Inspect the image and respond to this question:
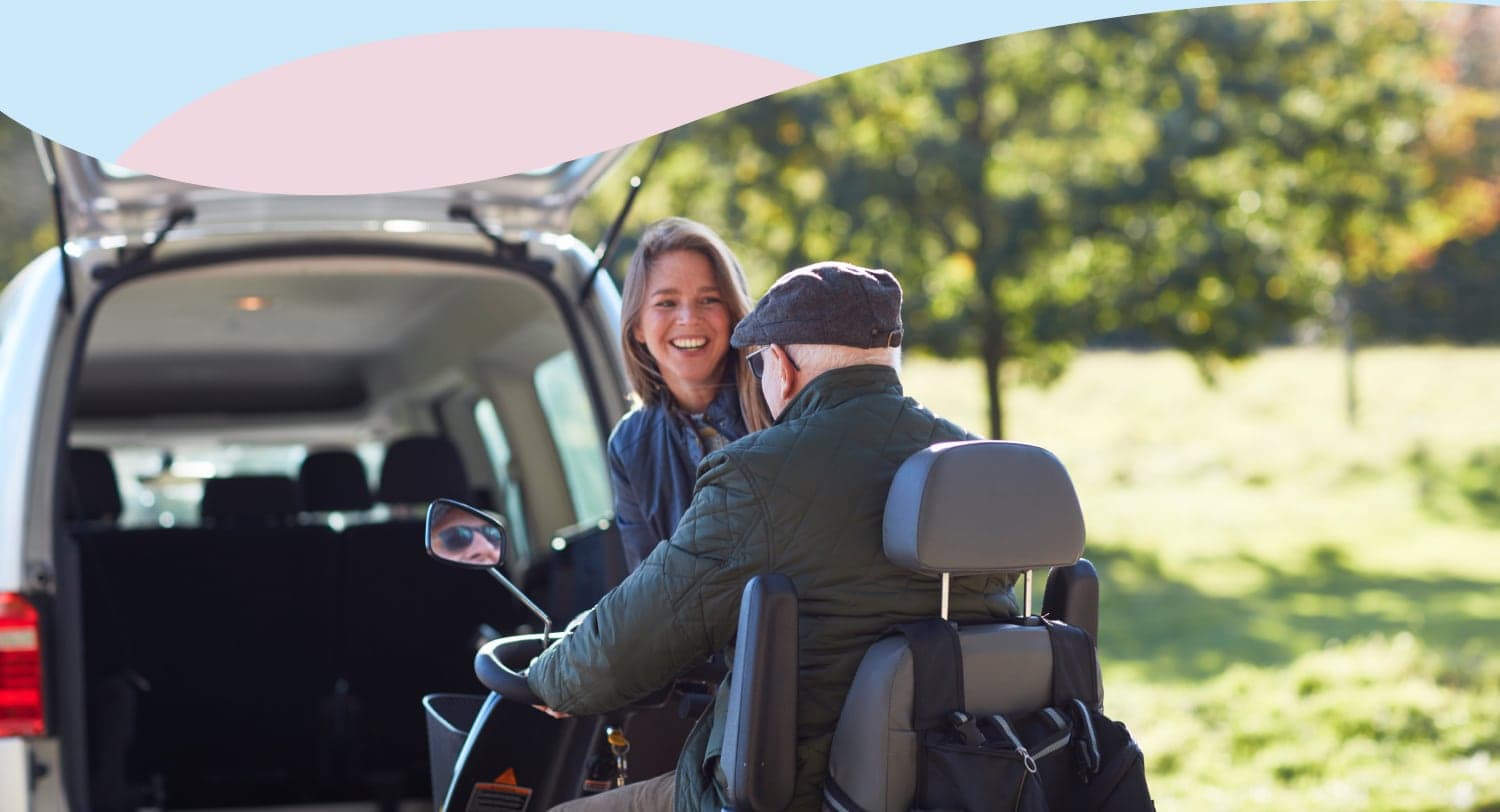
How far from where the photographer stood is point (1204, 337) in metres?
14.4

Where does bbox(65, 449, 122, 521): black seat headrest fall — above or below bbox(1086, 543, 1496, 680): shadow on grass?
above

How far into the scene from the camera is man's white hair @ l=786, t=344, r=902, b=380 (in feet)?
9.64

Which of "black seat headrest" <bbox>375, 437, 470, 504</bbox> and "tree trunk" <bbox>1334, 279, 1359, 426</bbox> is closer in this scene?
"black seat headrest" <bbox>375, 437, 470, 504</bbox>

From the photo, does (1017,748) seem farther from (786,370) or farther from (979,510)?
(786,370)

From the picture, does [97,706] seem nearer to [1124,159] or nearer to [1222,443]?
[1124,159]

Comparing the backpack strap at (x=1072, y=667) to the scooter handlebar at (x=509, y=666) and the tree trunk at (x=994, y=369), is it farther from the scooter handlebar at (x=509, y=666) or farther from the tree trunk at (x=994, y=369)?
the tree trunk at (x=994, y=369)

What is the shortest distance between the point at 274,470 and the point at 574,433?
9.60ft

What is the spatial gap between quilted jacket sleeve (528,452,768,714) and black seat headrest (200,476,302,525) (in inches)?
133

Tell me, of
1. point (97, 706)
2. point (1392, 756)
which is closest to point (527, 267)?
point (97, 706)

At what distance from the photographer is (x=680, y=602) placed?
2844 millimetres

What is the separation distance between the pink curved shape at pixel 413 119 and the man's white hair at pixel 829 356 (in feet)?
4.77

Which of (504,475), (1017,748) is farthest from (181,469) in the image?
(1017,748)

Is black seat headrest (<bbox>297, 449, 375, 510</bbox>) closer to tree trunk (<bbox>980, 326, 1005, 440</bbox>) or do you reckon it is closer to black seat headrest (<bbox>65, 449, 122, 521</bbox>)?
black seat headrest (<bbox>65, 449, 122, 521</bbox>)

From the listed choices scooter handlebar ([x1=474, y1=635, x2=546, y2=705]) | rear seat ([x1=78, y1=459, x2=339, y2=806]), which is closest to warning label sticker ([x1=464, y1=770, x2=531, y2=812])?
scooter handlebar ([x1=474, y1=635, x2=546, y2=705])
